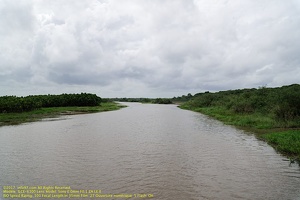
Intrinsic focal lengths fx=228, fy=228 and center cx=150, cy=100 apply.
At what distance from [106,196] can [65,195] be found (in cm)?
172

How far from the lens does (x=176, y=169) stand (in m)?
12.9

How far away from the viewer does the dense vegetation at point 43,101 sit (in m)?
48.1

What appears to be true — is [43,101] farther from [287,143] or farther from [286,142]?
[287,143]

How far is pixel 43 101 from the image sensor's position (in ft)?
230

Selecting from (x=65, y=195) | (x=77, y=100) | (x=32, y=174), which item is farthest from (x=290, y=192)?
(x=77, y=100)

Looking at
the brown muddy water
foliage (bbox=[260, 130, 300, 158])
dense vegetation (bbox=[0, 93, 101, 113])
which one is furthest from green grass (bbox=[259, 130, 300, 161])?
dense vegetation (bbox=[0, 93, 101, 113])

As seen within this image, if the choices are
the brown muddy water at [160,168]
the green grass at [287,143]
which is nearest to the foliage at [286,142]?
the green grass at [287,143]

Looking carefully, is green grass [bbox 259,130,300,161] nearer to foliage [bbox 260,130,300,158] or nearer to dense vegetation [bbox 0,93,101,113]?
foliage [bbox 260,130,300,158]

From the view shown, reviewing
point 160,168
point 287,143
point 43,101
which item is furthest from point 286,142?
point 43,101

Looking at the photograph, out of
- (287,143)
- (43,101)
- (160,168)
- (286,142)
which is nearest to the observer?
(160,168)

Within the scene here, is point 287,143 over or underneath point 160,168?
over

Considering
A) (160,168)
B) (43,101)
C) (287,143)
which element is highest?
(43,101)

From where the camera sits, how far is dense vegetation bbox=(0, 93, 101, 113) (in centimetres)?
4814

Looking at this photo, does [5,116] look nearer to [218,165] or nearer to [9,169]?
[9,169]
